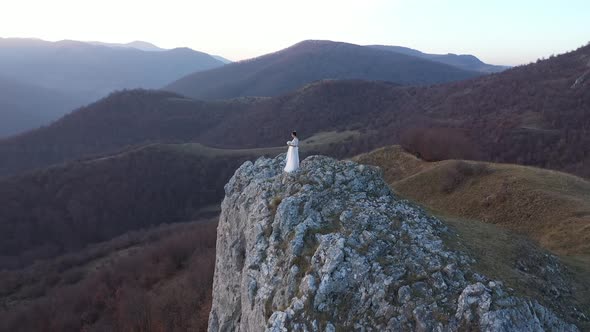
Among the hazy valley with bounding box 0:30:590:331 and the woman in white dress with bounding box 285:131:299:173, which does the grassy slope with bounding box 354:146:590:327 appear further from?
the woman in white dress with bounding box 285:131:299:173

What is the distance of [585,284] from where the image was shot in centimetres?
1279

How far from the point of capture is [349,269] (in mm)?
10391

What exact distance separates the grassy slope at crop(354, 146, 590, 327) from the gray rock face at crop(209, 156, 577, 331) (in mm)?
1283

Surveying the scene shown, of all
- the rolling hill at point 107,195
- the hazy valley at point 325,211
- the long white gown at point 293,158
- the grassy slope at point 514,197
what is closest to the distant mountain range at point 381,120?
the hazy valley at point 325,211

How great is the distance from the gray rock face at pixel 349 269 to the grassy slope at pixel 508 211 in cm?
128

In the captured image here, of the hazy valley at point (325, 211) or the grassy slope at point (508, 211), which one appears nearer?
the hazy valley at point (325, 211)

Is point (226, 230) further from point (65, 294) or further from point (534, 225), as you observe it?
point (65, 294)

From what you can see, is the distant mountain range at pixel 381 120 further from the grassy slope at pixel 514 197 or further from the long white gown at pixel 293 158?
the long white gown at pixel 293 158

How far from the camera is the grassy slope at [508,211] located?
11.9 m

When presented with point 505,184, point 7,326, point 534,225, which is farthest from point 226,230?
point 7,326

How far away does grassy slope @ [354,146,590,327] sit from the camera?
11930 mm

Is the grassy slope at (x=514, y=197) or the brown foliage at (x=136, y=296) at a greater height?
the grassy slope at (x=514, y=197)

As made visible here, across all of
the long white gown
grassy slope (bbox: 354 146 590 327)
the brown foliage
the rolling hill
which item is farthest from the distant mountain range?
the rolling hill

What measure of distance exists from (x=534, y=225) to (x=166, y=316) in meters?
25.4
